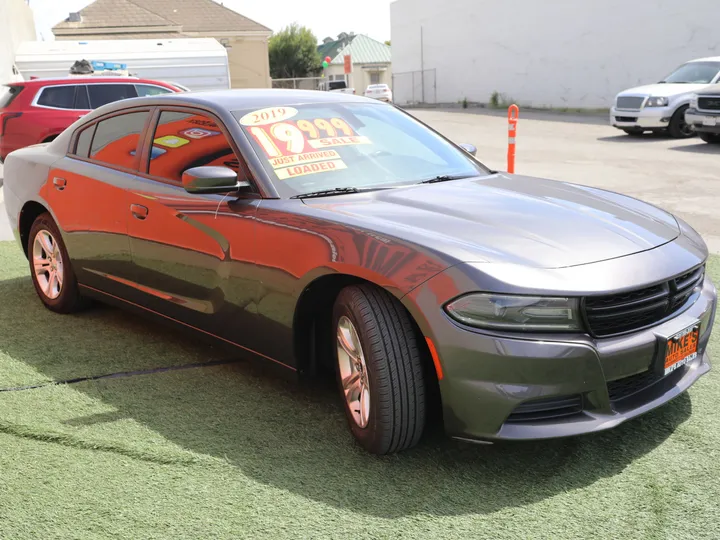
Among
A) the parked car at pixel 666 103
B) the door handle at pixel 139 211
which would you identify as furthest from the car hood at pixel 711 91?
the door handle at pixel 139 211

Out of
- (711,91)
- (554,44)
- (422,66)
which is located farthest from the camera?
(422,66)

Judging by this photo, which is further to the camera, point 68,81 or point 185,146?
point 68,81

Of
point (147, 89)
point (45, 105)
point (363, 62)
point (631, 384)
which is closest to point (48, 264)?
point (631, 384)

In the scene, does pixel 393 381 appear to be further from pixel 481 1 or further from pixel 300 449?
pixel 481 1

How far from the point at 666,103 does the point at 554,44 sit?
49.2 ft

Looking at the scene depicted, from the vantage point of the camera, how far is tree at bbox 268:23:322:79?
7931cm

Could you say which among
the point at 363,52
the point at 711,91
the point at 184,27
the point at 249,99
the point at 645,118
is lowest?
the point at 645,118

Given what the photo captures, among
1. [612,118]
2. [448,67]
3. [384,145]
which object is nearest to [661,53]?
[612,118]

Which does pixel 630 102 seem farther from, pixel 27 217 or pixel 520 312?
pixel 520 312

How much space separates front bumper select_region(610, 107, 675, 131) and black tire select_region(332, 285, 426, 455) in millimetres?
15597

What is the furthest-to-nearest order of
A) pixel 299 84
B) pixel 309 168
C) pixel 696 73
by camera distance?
pixel 299 84 < pixel 696 73 < pixel 309 168

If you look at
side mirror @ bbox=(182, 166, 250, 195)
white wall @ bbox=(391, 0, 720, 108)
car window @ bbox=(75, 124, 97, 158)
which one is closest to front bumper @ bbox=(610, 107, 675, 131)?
white wall @ bbox=(391, 0, 720, 108)

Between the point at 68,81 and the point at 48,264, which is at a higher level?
the point at 68,81

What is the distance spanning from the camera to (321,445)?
11.0ft
